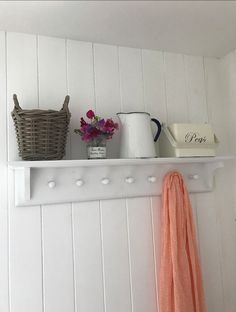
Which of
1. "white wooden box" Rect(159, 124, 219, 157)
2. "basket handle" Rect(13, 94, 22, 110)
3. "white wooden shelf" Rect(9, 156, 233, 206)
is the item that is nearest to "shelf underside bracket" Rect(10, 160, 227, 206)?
"white wooden shelf" Rect(9, 156, 233, 206)

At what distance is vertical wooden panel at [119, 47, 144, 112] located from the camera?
1.32 m

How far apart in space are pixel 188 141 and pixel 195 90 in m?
0.35

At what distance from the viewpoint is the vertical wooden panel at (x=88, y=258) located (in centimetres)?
114

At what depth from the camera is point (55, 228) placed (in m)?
1.14

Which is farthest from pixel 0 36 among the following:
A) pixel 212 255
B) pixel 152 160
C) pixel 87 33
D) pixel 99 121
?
pixel 212 255

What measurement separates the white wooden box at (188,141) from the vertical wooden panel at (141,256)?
25cm

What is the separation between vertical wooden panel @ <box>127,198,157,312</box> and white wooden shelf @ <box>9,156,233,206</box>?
0.23 feet

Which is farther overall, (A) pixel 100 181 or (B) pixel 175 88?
(B) pixel 175 88

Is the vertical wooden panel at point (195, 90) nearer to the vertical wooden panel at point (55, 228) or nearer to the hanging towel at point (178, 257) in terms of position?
the hanging towel at point (178, 257)

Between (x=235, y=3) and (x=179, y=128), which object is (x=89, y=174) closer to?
(x=179, y=128)

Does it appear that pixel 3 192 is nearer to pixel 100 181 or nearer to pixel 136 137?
pixel 100 181

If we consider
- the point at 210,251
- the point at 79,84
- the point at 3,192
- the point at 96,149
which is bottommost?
the point at 210,251

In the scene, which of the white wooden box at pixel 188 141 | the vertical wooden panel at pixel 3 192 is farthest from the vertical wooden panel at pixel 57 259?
the white wooden box at pixel 188 141

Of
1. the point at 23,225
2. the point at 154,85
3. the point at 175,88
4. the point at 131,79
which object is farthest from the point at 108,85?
the point at 23,225
